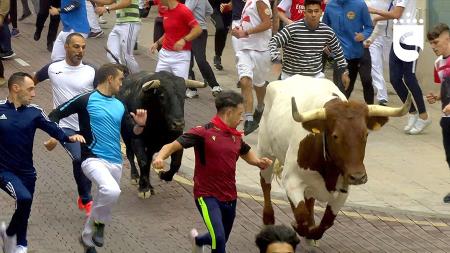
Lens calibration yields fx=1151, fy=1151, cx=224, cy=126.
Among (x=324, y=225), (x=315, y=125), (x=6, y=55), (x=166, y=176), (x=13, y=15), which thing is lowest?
(x=13, y=15)

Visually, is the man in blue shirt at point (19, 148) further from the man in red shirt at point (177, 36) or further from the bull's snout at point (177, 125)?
the man in red shirt at point (177, 36)

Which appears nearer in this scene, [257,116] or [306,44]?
[306,44]

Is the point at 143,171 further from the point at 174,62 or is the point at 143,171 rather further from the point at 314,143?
the point at 174,62

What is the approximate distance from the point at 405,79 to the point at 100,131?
6254 millimetres

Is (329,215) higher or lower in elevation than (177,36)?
higher

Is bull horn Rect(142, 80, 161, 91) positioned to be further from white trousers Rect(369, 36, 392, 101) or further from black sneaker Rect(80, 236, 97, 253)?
white trousers Rect(369, 36, 392, 101)

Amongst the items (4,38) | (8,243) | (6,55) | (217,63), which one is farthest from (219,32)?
(8,243)

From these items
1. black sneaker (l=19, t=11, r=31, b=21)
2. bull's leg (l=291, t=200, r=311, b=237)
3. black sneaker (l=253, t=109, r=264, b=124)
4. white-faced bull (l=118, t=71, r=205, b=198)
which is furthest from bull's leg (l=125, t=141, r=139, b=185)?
black sneaker (l=19, t=11, r=31, b=21)

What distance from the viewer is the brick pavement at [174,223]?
36.2 ft

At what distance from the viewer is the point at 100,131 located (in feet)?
34.2

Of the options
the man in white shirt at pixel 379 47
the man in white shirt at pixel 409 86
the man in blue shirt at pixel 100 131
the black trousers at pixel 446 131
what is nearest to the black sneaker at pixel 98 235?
the man in blue shirt at pixel 100 131

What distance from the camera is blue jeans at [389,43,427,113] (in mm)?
15492

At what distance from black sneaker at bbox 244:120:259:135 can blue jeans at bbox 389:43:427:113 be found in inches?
77.4

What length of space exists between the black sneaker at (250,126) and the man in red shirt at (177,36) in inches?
41.9
